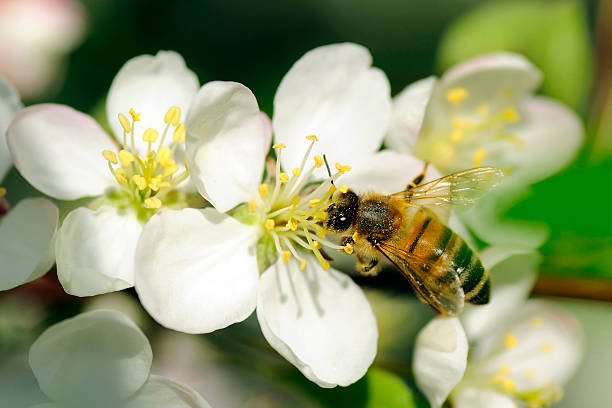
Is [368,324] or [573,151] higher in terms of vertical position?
[573,151]

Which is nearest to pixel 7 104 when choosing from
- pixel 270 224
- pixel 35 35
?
pixel 270 224

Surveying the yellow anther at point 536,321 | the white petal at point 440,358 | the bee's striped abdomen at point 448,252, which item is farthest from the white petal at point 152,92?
the yellow anther at point 536,321

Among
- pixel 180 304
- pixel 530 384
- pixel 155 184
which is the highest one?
pixel 155 184

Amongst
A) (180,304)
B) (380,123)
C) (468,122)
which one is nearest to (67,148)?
(180,304)

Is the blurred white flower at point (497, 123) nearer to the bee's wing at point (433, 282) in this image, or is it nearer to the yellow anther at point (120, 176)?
the bee's wing at point (433, 282)

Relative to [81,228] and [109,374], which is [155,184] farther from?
[109,374]

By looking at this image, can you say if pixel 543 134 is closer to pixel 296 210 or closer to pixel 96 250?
pixel 296 210
